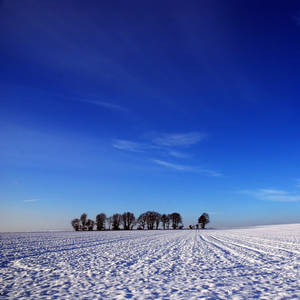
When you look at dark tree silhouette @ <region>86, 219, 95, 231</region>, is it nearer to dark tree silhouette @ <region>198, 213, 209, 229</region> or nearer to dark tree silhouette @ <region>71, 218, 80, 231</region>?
dark tree silhouette @ <region>71, 218, 80, 231</region>

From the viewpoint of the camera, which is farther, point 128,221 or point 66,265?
point 128,221

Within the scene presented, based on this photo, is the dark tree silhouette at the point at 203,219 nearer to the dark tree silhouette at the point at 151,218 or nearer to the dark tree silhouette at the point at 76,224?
the dark tree silhouette at the point at 151,218

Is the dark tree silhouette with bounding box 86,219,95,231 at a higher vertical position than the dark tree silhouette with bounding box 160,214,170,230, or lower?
lower

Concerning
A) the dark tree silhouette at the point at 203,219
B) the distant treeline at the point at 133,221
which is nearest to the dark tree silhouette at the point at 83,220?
the distant treeline at the point at 133,221

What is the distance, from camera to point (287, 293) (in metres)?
7.48

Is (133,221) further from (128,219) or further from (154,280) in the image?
(154,280)

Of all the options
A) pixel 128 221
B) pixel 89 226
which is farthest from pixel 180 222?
pixel 89 226

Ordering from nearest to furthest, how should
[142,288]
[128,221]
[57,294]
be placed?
[57,294], [142,288], [128,221]

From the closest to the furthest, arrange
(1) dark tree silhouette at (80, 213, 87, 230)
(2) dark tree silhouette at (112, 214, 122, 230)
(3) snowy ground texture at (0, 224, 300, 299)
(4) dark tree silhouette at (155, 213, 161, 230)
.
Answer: (3) snowy ground texture at (0, 224, 300, 299)
(1) dark tree silhouette at (80, 213, 87, 230)
(2) dark tree silhouette at (112, 214, 122, 230)
(4) dark tree silhouette at (155, 213, 161, 230)

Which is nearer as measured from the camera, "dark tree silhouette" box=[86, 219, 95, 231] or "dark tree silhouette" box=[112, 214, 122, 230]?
"dark tree silhouette" box=[86, 219, 95, 231]

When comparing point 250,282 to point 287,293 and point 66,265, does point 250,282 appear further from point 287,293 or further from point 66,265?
point 66,265

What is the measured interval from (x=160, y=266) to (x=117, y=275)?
2.68 meters

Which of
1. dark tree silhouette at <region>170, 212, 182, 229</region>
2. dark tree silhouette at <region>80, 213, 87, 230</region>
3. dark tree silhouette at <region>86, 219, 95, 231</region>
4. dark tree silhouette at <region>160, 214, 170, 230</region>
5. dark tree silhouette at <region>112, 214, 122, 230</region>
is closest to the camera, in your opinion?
dark tree silhouette at <region>80, 213, 87, 230</region>

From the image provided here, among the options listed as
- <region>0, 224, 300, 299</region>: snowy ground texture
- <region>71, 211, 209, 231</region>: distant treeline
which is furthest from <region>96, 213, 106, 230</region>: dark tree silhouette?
<region>0, 224, 300, 299</region>: snowy ground texture
